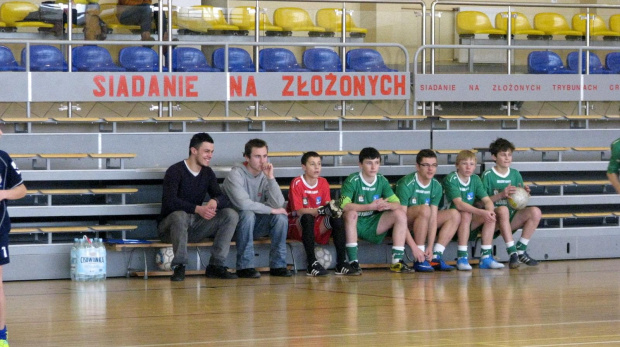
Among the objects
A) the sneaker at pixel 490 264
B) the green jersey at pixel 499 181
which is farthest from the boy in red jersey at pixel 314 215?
the green jersey at pixel 499 181

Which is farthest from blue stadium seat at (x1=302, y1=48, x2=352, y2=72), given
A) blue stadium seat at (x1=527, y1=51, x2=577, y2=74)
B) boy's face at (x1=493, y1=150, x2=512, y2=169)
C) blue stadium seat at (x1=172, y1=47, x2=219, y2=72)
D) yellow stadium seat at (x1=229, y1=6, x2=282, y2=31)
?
blue stadium seat at (x1=527, y1=51, x2=577, y2=74)

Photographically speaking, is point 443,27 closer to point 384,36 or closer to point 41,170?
point 384,36

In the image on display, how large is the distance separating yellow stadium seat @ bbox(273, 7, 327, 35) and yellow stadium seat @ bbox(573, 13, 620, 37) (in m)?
3.91

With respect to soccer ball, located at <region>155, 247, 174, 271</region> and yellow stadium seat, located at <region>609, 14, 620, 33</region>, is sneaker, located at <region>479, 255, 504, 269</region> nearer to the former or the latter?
soccer ball, located at <region>155, 247, 174, 271</region>

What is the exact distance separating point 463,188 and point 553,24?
159 inches

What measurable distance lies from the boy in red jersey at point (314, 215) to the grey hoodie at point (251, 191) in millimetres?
222

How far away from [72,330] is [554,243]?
711 cm

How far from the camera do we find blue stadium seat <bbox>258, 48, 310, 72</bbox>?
41.2 ft

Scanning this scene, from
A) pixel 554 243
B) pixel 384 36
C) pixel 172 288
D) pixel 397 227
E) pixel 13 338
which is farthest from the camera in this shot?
pixel 384 36

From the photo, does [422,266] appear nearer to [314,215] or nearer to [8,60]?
[314,215]

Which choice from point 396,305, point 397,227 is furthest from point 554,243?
point 396,305

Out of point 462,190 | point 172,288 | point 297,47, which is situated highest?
point 297,47

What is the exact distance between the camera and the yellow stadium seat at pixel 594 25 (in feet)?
46.6

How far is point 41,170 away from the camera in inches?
424
